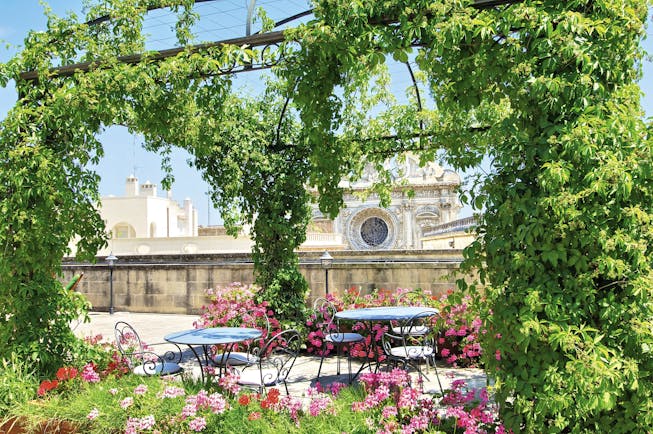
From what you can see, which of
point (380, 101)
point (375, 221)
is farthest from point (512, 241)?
point (375, 221)

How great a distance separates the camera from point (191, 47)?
481cm

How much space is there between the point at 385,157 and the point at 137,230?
3777 cm

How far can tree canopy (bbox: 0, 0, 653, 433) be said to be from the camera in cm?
302

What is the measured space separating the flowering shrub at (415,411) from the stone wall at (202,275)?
663 centimetres

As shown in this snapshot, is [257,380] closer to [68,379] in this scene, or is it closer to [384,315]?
[68,379]

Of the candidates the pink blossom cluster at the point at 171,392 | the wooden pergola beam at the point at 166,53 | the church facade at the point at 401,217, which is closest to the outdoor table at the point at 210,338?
the pink blossom cluster at the point at 171,392

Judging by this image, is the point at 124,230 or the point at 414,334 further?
the point at 124,230

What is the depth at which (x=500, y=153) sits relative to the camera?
336 centimetres

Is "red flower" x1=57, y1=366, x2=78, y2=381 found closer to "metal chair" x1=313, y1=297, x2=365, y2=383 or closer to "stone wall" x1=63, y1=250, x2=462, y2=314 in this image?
"metal chair" x1=313, y1=297, x2=365, y2=383

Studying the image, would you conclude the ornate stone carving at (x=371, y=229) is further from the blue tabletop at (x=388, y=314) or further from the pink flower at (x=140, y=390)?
the pink flower at (x=140, y=390)

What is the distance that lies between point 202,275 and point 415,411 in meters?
9.96

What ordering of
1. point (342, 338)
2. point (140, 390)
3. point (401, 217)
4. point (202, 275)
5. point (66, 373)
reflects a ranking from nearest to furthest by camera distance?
point (140, 390), point (66, 373), point (342, 338), point (202, 275), point (401, 217)

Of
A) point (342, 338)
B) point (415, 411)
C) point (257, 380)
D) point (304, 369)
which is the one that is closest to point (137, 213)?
point (304, 369)

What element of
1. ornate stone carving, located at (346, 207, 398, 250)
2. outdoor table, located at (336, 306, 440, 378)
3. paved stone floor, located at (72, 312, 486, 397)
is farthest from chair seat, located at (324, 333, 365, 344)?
ornate stone carving, located at (346, 207, 398, 250)
